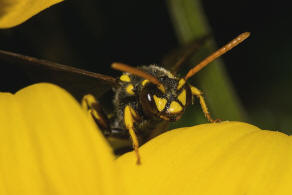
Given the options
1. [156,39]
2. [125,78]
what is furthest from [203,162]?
[156,39]

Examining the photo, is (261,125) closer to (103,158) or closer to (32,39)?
(32,39)

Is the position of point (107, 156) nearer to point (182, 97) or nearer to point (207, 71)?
point (182, 97)

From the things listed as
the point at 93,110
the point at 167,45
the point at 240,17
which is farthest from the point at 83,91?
the point at 240,17

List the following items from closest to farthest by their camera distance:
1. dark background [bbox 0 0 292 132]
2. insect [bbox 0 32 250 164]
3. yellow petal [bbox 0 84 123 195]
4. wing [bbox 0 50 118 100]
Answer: yellow petal [bbox 0 84 123 195] < insect [bbox 0 32 250 164] < wing [bbox 0 50 118 100] < dark background [bbox 0 0 292 132]

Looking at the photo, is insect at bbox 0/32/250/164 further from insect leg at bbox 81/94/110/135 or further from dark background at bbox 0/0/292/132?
dark background at bbox 0/0/292/132

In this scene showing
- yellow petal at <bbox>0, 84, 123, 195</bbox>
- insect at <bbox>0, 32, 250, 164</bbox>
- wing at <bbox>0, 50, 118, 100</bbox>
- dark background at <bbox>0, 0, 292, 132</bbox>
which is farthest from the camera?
dark background at <bbox>0, 0, 292, 132</bbox>

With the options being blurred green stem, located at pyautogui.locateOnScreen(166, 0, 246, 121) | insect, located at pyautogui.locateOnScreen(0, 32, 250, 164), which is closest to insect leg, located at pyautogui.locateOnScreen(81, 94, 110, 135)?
insect, located at pyautogui.locateOnScreen(0, 32, 250, 164)
